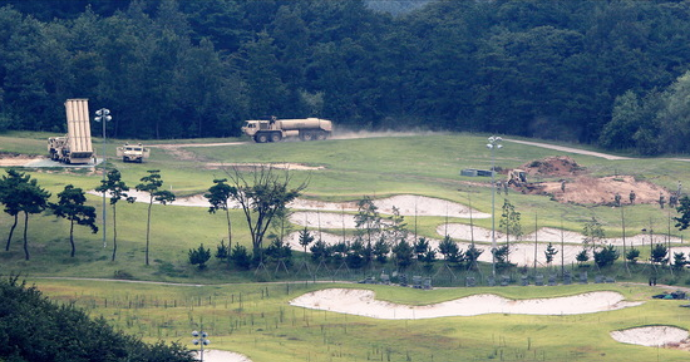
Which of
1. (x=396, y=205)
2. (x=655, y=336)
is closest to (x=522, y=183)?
(x=396, y=205)

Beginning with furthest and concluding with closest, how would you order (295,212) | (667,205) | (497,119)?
(497,119)
(667,205)
(295,212)

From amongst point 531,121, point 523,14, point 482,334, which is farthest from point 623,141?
point 482,334

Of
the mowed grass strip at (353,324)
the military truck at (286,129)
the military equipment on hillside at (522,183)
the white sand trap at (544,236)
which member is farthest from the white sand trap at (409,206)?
the military truck at (286,129)

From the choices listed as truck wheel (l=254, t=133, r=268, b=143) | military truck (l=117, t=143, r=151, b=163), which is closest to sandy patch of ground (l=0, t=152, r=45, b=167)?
military truck (l=117, t=143, r=151, b=163)

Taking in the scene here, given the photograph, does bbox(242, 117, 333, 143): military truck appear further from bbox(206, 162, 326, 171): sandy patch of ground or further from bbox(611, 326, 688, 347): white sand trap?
bbox(611, 326, 688, 347): white sand trap

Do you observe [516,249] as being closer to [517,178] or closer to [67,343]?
[517,178]

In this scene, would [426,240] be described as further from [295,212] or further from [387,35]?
[387,35]
